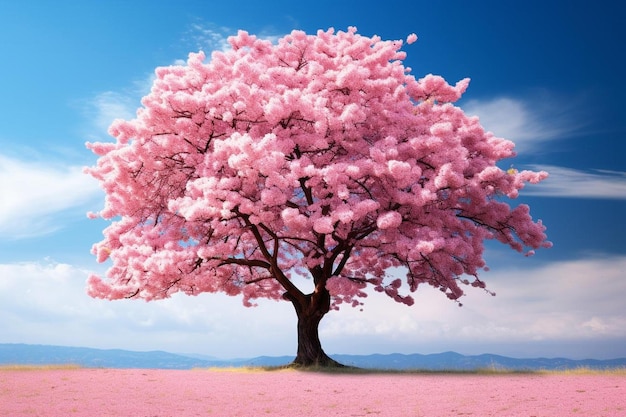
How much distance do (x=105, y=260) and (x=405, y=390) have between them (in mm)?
13615

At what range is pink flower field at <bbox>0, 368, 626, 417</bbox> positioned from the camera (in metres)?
12.4

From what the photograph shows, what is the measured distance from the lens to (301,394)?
49.2ft

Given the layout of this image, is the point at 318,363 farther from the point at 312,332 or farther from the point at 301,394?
the point at 301,394

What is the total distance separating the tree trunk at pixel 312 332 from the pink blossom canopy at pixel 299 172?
3.11 ft

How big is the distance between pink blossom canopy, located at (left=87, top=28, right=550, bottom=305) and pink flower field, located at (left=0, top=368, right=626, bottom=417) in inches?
157

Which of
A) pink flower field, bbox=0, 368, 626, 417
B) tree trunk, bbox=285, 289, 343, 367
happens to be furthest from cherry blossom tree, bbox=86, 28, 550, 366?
pink flower field, bbox=0, 368, 626, 417

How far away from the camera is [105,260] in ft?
80.2

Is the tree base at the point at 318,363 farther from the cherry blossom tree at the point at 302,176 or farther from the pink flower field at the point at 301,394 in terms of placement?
the pink flower field at the point at 301,394

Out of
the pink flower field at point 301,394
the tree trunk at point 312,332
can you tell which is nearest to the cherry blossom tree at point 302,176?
the tree trunk at point 312,332

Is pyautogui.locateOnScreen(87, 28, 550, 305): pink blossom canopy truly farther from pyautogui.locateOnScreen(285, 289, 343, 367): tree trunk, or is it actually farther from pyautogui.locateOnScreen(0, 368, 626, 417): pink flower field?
pyautogui.locateOnScreen(0, 368, 626, 417): pink flower field

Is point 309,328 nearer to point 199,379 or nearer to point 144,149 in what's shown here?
point 199,379

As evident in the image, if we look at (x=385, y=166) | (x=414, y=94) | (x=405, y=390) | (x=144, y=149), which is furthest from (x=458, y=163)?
(x=144, y=149)

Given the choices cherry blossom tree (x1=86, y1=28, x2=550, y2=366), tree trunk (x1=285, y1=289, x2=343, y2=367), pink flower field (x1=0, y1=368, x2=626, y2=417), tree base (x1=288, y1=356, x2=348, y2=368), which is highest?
cherry blossom tree (x1=86, y1=28, x2=550, y2=366)

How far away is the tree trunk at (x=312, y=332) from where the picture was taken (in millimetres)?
23141
